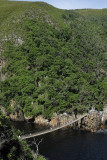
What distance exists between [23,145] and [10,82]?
176ft

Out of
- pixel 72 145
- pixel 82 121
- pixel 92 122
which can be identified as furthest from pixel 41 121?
pixel 72 145

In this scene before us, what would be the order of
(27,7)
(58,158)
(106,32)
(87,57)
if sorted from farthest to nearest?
1. (106,32)
2. (27,7)
3. (87,57)
4. (58,158)

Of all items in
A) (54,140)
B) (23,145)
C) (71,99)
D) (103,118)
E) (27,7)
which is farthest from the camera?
(27,7)

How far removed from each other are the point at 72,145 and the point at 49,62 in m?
52.2

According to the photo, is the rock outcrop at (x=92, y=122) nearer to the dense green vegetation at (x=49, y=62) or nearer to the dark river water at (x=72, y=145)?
the dark river water at (x=72, y=145)

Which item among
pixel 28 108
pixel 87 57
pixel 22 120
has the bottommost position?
pixel 22 120

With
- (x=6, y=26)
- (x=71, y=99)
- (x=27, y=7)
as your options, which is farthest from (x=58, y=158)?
(x=27, y=7)

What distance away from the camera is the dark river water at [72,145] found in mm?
53656

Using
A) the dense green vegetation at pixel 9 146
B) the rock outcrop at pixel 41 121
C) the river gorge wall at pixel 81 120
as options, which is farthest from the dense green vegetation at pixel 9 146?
the rock outcrop at pixel 41 121

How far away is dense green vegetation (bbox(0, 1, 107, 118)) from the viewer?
87.9m

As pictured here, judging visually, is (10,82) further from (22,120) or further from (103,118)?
(103,118)

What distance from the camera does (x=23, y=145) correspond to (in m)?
45.3

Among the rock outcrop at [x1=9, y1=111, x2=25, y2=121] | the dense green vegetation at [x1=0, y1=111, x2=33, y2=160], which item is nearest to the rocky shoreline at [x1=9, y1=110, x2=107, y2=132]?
the rock outcrop at [x1=9, y1=111, x2=25, y2=121]

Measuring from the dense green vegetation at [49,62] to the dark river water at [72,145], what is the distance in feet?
46.4
